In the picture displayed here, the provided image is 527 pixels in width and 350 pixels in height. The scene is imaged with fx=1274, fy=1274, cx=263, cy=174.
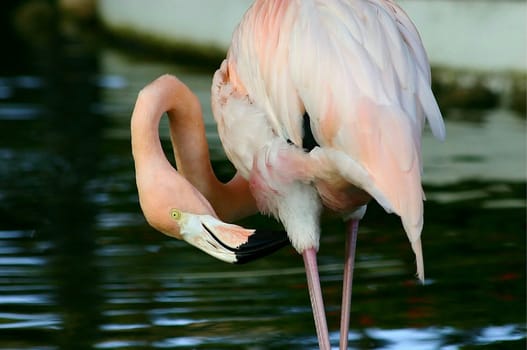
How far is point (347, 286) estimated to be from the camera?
501 cm

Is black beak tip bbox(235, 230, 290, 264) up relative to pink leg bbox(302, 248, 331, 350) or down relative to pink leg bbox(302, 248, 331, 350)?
up

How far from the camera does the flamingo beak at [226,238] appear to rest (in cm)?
455

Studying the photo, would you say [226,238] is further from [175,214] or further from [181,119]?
[181,119]

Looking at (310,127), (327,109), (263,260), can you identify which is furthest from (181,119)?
(263,260)

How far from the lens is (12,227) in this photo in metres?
7.66

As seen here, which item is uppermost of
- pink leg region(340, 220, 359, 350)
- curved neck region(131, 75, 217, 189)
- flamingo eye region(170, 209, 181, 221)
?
curved neck region(131, 75, 217, 189)

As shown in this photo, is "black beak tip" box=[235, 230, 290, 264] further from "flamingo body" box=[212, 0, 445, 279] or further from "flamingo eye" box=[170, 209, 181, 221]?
"flamingo eye" box=[170, 209, 181, 221]

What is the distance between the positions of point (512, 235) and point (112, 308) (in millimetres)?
2567

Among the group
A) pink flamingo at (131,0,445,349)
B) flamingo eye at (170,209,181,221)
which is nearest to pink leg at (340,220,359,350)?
pink flamingo at (131,0,445,349)

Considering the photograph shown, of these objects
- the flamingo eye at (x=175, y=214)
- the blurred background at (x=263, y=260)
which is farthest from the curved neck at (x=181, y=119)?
the blurred background at (x=263, y=260)

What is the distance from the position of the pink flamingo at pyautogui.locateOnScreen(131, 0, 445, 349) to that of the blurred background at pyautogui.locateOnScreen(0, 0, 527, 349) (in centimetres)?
90

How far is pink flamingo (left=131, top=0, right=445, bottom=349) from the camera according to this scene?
14.3 ft

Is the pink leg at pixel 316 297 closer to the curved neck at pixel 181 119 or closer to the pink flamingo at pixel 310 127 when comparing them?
the pink flamingo at pixel 310 127

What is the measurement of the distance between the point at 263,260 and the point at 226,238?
8.20 ft
